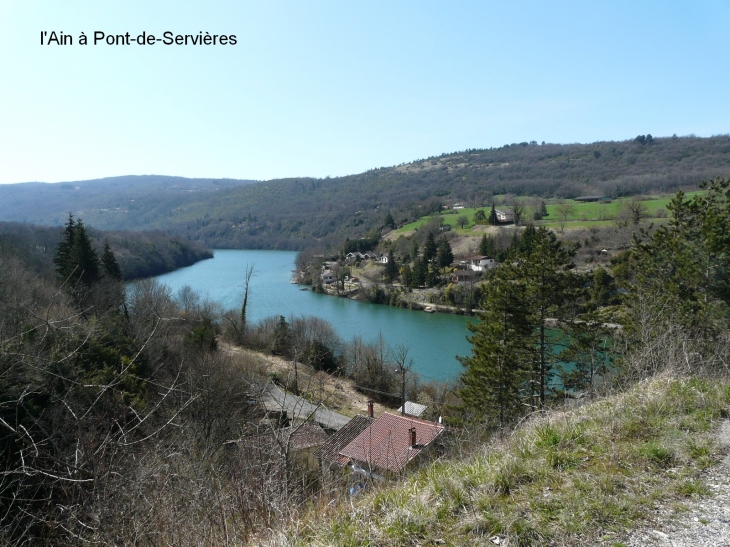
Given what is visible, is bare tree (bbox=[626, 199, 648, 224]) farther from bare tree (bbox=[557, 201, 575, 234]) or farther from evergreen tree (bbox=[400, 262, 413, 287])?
evergreen tree (bbox=[400, 262, 413, 287])

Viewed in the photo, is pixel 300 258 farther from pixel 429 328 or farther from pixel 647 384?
pixel 647 384

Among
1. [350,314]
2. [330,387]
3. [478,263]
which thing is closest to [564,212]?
[478,263]

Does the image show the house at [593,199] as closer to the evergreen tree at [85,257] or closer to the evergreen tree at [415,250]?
the evergreen tree at [415,250]

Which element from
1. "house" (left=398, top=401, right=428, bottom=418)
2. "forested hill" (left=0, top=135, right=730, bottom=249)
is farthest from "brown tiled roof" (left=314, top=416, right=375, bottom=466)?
"forested hill" (left=0, top=135, right=730, bottom=249)

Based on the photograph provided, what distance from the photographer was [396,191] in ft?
341

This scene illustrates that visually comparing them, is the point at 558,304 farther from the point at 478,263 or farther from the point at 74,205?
the point at 74,205

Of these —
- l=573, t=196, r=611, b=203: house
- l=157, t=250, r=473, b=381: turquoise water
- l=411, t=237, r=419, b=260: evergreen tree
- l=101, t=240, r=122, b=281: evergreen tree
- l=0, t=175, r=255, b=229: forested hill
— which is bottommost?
l=157, t=250, r=473, b=381: turquoise water

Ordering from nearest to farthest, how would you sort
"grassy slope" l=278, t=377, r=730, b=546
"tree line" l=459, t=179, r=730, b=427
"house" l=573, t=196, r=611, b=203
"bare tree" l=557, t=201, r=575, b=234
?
"grassy slope" l=278, t=377, r=730, b=546 < "tree line" l=459, t=179, r=730, b=427 < "bare tree" l=557, t=201, r=575, b=234 < "house" l=573, t=196, r=611, b=203

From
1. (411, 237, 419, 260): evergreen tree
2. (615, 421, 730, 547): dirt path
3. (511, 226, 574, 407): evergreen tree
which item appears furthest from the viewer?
(411, 237, 419, 260): evergreen tree

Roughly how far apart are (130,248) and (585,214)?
50115mm

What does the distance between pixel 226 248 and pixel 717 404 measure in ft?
304

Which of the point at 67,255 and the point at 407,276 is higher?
the point at 67,255

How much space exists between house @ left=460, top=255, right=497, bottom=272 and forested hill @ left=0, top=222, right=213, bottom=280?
28.6 metres

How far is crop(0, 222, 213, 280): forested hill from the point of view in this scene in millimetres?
32344
